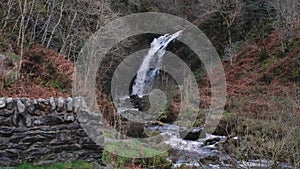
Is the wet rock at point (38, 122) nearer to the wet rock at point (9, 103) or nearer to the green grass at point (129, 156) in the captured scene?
the wet rock at point (9, 103)

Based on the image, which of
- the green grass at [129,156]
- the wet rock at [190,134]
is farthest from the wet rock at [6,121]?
the wet rock at [190,134]

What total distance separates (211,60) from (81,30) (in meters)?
14.0

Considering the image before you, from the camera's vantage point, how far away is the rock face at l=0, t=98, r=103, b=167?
6.87 metres

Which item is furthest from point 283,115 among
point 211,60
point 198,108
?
point 211,60

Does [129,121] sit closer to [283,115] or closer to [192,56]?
[283,115]

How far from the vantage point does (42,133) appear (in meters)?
7.18

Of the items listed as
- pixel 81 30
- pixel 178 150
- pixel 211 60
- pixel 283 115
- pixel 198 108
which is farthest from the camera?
pixel 211 60

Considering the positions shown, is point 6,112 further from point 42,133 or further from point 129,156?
point 129,156

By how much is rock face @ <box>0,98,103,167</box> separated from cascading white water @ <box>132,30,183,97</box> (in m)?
18.7

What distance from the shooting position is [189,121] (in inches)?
761

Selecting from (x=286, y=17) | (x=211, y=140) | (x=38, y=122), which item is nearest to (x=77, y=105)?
(x=38, y=122)

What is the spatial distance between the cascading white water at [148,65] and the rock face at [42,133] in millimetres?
18671

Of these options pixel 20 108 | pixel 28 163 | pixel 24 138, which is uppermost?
pixel 20 108

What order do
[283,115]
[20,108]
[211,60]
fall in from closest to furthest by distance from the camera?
[20,108]
[283,115]
[211,60]
